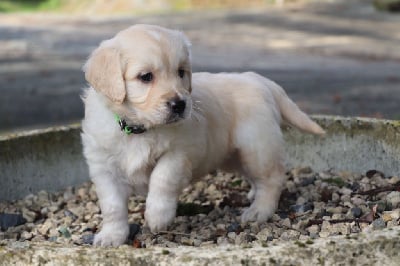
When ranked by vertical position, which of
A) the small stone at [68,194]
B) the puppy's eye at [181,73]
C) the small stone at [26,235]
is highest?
the puppy's eye at [181,73]

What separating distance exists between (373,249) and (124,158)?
1373mm

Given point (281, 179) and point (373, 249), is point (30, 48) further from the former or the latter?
point (373, 249)

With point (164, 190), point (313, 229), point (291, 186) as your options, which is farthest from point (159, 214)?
point (291, 186)

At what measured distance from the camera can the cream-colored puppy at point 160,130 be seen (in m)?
3.14

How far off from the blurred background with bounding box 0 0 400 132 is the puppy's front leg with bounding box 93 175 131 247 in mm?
4959

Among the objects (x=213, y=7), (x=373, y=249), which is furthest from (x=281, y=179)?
(x=213, y=7)

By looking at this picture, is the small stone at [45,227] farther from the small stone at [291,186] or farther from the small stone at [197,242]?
the small stone at [291,186]

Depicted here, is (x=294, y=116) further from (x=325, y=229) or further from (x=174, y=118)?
(x=174, y=118)

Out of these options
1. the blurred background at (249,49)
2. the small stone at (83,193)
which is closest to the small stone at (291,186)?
the small stone at (83,193)

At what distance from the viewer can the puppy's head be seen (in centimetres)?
308

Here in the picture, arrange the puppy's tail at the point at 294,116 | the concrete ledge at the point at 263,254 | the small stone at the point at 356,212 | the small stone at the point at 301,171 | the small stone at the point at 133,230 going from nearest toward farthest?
1. the concrete ledge at the point at 263,254
2. the small stone at the point at 133,230
3. the small stone at the point at 356,212
4. the puppy's tail at the point at 294,116
5. the small stone at the point at 301,171

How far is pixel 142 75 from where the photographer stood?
10.3 ft

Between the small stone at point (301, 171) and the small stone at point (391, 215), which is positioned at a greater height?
the small stone at point (391, 215)

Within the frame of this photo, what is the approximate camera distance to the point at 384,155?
4281 millimetres
